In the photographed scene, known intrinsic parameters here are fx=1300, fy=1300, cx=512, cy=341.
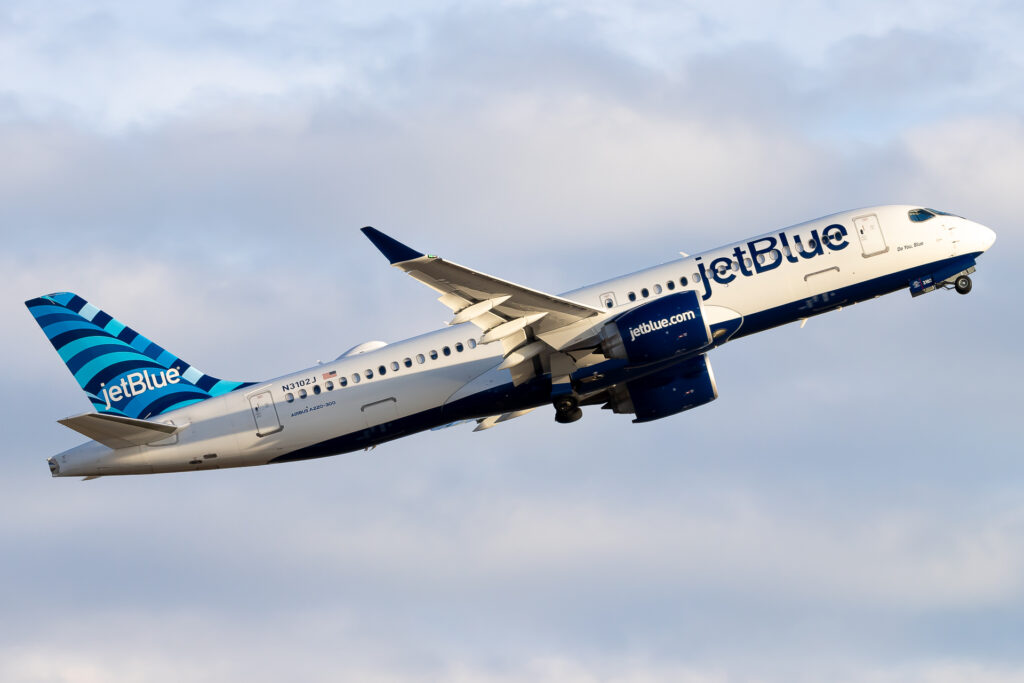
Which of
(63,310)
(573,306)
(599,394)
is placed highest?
(63,310)

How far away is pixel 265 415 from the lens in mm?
52906

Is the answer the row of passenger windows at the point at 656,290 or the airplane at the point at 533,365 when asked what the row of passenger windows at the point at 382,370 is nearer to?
the airplane at the point at 533,365

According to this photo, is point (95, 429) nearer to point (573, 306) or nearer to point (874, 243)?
point (573, 306)

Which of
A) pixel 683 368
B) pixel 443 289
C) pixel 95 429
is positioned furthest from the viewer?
pixel 683 368

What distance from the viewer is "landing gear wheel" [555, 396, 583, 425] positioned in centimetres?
5275

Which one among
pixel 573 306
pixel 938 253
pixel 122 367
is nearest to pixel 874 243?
pixel 938 253

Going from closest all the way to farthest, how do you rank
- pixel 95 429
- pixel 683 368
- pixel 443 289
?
pixel 443 289, pixel 95 429, pixel 683 368

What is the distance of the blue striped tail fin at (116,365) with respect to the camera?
54562mm

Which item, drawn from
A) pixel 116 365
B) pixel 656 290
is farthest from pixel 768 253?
pixel 116 365

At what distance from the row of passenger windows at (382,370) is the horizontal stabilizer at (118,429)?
17.4 feet

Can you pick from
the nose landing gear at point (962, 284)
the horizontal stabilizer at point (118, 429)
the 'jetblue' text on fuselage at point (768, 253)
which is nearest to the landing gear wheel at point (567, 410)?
the 'jetblue' text on fuselage at point (768, 253)

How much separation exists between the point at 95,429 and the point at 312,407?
8.43m

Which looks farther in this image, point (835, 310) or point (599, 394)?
point (599, 394)

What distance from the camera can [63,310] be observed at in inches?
2186
